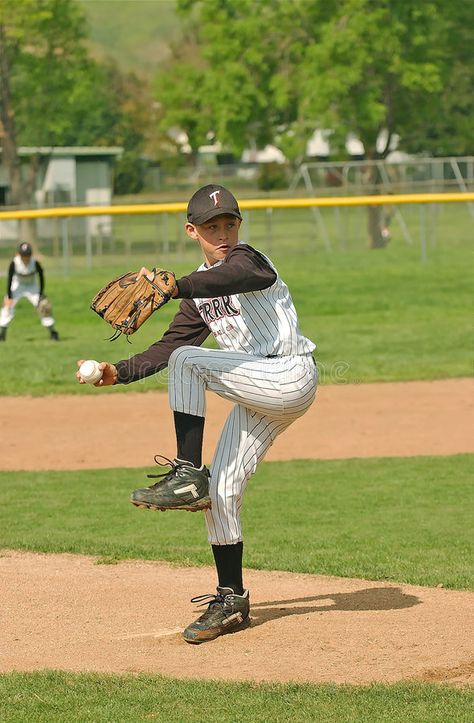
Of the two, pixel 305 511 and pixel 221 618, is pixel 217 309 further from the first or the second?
pixel 305 511

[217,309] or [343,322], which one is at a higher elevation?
[217,309]

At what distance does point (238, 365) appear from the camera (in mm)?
4723

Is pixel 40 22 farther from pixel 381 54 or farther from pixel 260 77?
pixel 381 54

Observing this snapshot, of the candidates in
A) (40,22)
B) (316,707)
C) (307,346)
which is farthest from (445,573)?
(40,22)

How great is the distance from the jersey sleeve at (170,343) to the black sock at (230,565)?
792mm

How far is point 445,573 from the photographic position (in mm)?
6230

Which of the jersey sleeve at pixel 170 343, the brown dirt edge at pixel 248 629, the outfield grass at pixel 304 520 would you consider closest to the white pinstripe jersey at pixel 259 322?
the jersey sleeve at pixel 170 343

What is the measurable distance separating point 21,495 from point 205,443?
2.26 m

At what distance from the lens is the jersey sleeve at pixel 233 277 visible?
4402 mm

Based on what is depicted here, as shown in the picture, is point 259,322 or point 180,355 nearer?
point 180,355

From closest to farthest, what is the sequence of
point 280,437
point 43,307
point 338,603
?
1. point 338,603
2. point 280,437
3. point 43,307

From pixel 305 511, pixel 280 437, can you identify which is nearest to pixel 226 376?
pixel 305 511

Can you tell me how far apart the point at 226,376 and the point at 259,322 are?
29 cm

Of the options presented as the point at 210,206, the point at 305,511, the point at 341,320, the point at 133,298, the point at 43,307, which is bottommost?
the point at 341,320
